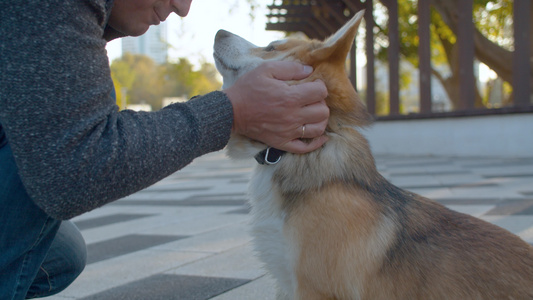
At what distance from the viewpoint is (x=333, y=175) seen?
86.4 inches

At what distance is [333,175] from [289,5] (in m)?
15.2

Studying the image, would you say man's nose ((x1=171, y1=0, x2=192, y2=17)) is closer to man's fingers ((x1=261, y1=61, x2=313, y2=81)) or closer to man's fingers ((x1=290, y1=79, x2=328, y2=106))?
man's fingers ((x1=261, y1=61, x2=313, y2=81))

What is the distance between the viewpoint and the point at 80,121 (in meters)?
1.40

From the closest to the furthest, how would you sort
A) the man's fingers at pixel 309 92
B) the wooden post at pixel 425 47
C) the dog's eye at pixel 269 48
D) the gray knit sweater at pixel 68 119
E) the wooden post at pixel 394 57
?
the gray knit sweater at pixel 68 119 < the man's fingers at pixel 309 92 < the dog's eye at pixel 269 48 < the wooden post at pixel 425 47 < the wooden post at pixel 394 57

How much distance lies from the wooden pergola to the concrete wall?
28cm

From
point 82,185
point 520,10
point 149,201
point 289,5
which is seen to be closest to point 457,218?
point 82,185

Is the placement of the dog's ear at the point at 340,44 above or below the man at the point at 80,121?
above

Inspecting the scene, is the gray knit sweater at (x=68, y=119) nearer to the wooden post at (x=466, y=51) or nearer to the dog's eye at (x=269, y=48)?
the dog's eye at (x=269, y=48)

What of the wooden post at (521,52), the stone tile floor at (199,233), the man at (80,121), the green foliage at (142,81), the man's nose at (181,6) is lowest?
the stone tile floor at (199,233)

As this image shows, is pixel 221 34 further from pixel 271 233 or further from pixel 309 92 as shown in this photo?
pixel 271 233

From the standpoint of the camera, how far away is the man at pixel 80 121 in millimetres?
1354

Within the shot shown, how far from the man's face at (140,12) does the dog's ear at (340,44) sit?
598mm

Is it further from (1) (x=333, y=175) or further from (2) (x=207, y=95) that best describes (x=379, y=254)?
(2) (x=207, y=95)

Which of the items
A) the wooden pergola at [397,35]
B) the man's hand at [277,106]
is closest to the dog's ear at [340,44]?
the man's hand at [277,106]
